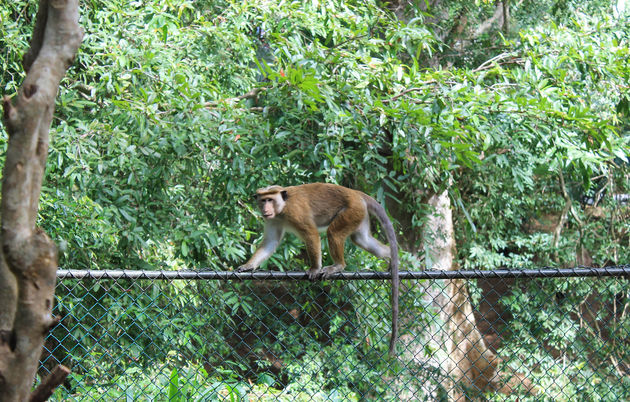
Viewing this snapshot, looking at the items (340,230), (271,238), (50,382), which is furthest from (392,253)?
(50,382)

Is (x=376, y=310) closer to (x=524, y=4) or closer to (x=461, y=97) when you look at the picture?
(x=461, y=97)

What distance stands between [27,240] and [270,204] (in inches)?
111

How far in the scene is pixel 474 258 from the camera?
877cm

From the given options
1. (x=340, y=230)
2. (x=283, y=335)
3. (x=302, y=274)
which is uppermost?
(x=302, y=274)

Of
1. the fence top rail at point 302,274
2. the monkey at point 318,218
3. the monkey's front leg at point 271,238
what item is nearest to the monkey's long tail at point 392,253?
the monkey at point 318,218

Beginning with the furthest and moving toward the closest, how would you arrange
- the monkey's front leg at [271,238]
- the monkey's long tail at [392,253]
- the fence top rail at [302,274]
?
the monkey's front leg at [271,238] < the monkey's long tail at [392,253] < the fence top rail at [302,274]

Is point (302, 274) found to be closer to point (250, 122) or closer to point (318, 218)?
point (318, 218)

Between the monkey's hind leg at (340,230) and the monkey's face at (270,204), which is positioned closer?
the monkey's face at (270,204)

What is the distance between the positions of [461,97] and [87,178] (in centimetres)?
260

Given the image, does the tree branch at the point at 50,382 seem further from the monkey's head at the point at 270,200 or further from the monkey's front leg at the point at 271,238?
the monkey's front leg at the point at 271,238

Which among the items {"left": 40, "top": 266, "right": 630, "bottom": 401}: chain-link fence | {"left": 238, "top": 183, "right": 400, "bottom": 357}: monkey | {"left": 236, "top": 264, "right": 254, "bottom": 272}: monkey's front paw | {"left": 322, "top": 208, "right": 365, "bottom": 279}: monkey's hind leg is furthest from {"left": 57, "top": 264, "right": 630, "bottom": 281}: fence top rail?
{"left": 322, "top": 208, "right": 365, "bottom": 279}: monkey's hind leg

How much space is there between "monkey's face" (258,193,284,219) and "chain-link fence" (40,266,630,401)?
512 mm

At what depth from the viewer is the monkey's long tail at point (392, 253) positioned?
3221 millimetres

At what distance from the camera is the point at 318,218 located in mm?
4535
